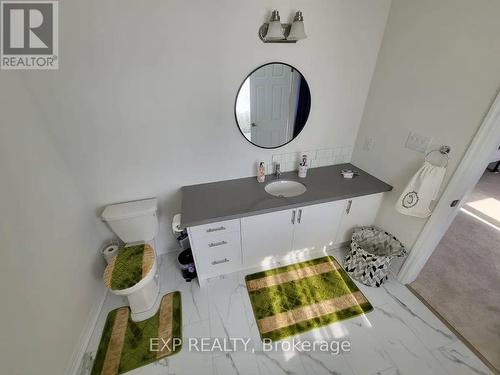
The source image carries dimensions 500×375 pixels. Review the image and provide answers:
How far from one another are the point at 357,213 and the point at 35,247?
2.27m

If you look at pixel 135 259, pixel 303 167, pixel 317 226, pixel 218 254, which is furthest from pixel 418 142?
pixel 135 259

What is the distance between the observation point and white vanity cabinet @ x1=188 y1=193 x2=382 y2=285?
1.58 metres

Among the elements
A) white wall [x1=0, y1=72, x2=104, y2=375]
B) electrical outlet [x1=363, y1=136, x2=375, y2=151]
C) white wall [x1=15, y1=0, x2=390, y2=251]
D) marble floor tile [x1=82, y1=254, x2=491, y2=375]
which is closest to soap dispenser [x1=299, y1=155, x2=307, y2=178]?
white wall [x1=15, y1=0, x2=390, y2=251]

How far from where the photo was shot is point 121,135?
151cm

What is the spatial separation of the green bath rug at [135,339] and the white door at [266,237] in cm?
71

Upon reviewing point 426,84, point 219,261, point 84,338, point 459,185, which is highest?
point 426,84

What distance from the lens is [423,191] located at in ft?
4.69

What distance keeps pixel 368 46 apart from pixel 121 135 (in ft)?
6.84

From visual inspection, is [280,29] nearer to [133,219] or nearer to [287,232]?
[287,232]

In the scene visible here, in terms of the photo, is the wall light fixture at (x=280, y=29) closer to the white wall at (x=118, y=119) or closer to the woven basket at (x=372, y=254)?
the white wall at (x=118, y=119)

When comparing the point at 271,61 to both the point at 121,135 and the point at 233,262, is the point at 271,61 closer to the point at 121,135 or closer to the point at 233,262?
the point at 121,135

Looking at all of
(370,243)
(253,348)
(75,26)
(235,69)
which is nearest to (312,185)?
(370,243)

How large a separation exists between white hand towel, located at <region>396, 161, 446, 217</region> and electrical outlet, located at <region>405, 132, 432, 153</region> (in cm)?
15

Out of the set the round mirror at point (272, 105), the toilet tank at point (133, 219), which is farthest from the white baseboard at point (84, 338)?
the round mirror at point (272, 105)
